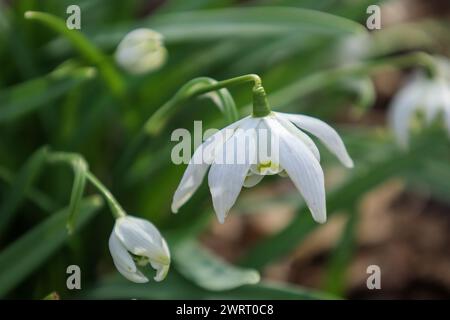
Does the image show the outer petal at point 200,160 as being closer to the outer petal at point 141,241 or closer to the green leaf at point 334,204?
the outer petal at point 141,241

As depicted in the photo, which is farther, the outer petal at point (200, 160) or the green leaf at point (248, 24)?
the green leaf at point (248, 24)

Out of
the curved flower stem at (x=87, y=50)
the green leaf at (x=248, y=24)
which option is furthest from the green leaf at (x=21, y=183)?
the green leaf at (x=248, y=24)

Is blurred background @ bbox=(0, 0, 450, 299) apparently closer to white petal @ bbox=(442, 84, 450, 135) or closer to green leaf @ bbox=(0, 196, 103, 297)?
green leaf @ bbox=(0, 196, 103, 297)

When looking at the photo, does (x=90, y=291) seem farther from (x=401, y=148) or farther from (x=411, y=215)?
(x=411, y=215)

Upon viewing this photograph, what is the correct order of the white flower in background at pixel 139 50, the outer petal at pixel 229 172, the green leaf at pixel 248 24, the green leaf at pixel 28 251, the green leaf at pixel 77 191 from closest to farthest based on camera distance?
the outer petal at pixel 229 172
the green leaf at pixel 77 191
the green leaf at pixel 28 251
the white flower in background at pixel 139 50
the green leaf at pixel 248 24

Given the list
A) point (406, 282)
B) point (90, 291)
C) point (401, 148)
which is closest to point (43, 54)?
point (90, 291)
